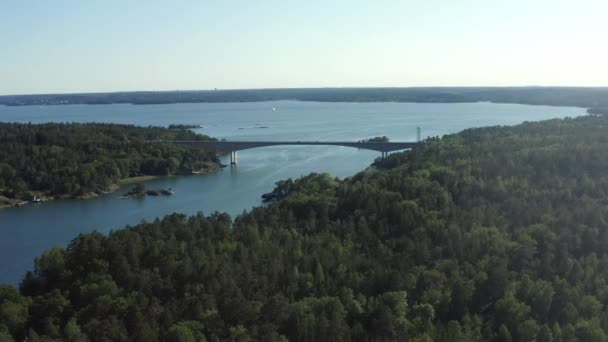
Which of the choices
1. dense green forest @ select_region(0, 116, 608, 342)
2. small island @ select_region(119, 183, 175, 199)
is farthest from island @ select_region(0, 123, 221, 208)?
dense green forest @ select_region(0, 116, 608, 342)

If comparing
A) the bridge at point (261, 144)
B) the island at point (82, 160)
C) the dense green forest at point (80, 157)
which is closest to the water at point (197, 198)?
the bridge at point (261, 144)

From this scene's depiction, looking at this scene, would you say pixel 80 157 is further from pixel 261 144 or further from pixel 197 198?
pixel 261 144

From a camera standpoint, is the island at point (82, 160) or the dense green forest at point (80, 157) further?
the dense green forest at point (80, 157)

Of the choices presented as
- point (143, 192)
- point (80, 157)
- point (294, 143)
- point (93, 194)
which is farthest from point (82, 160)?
point (294, 143)

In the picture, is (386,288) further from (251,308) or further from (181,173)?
(181,173)

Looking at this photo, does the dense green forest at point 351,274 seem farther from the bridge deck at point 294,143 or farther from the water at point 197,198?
the bridge deck at point 294,143

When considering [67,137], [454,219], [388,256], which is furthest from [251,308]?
[67,137]

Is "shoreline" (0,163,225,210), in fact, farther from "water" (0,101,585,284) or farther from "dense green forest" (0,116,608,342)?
"dense green forest" (0,116,608,342)

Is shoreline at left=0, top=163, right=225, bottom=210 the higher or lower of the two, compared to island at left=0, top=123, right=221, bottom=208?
lower
